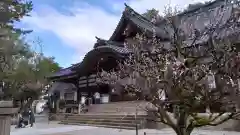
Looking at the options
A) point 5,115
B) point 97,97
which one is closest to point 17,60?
point 97,97

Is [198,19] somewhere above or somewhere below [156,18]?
above

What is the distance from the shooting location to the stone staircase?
48.6ft

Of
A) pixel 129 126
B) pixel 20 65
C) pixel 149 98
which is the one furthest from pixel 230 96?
pixel 20 65

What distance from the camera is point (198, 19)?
21.8 meters

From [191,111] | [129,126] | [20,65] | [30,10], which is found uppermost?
[30,10]

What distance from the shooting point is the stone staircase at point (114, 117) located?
1481 cm

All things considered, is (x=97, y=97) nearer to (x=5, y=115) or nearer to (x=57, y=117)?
(x=57, y=117)

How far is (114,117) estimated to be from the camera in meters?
17.1

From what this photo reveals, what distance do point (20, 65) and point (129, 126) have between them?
12163mm

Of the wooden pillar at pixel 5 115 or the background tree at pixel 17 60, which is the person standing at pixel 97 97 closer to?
the background tree at pixel 17 60

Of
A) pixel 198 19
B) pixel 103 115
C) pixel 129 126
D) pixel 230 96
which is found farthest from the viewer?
pixel 198 19

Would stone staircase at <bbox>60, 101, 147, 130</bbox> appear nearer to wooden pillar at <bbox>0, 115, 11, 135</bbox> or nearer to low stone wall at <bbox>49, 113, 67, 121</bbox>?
low stone wall at <bbox>49, 113, 67, 121</bbox>

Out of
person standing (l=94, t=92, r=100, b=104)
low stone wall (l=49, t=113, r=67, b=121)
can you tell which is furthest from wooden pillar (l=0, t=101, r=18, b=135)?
person standing (l=94, t=92, r=100, b=104)

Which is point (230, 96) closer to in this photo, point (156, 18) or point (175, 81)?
point (175, 81)
